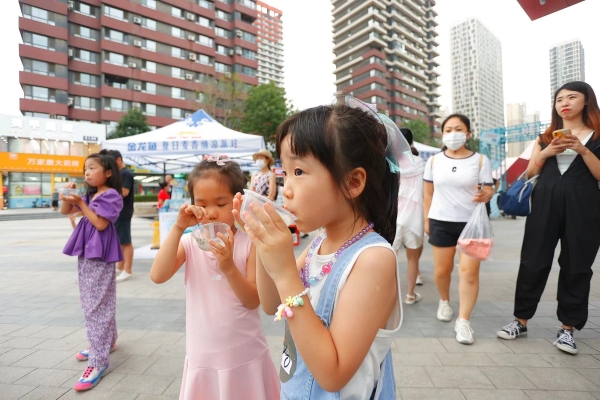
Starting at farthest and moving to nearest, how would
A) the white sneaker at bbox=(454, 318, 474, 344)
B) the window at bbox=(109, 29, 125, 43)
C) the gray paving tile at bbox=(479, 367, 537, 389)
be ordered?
1. the window at bbox=(109, 29, 125, 43)
2. the white sneaker at bbox=(454, 318, 474, 344)
3. the gray paving tile at bbox=(479, 367, 537, 389)

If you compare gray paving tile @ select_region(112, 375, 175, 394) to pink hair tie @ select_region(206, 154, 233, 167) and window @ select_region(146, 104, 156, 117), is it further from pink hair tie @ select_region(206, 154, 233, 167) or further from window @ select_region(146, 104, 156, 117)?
window @ select_region(146, 104, 156, 117)

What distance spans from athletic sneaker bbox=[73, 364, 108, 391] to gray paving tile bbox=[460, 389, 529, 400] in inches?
89.2

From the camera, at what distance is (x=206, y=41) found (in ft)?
126

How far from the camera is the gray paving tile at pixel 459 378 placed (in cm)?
202

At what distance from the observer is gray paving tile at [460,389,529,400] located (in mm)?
1891

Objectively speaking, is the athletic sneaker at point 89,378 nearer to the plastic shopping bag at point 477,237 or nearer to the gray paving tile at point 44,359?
the gray paving tile at point 44,359

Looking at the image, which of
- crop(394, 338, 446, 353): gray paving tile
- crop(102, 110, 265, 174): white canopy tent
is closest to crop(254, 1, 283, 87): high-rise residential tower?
crop(102, 110, 265, 174): white canopy tent

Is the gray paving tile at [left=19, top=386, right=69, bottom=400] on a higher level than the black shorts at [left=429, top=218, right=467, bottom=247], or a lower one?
lower

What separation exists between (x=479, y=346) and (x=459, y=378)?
0.56 meters

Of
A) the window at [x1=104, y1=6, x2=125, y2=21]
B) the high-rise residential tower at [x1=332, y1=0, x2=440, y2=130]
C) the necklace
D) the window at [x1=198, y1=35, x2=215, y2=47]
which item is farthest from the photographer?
the high-rise residential tower at [x1=332, y1=0, x2=440, y2=130]

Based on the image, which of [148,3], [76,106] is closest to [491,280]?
→ [76,106]

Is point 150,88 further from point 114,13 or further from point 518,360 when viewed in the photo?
point 518,360

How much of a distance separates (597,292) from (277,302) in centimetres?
439

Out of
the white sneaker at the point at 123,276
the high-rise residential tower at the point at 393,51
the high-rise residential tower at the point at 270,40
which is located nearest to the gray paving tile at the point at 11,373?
the white sneaker at the point at 123,276
